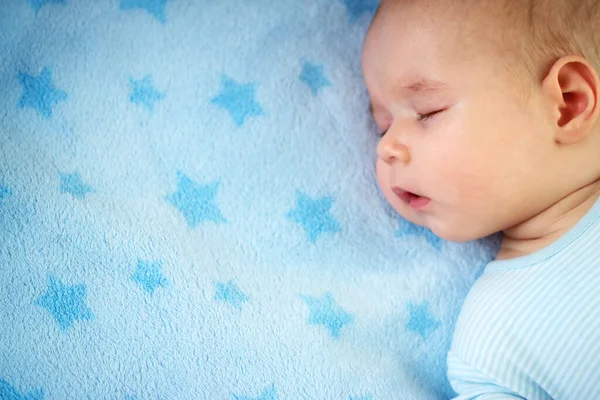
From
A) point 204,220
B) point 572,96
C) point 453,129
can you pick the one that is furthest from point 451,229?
point 204,220

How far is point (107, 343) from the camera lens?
3.48 feet

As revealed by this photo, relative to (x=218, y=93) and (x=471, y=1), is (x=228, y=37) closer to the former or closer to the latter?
(x=218, y=93)

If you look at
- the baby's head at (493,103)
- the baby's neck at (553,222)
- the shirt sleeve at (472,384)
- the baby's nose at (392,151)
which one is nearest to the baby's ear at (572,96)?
the baby's head at (493,103)

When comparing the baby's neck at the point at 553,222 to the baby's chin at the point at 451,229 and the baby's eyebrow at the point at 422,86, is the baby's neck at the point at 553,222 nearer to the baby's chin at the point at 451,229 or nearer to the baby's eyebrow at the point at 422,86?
the baby's chin at the point at 451,229

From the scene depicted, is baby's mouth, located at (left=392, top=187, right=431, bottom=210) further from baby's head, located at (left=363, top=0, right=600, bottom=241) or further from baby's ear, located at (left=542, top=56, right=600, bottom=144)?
baby's ear, located at (left=542, top=56, right=600, bottom=144)

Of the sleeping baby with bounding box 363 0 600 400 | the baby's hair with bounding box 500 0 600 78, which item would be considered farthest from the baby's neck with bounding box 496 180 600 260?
the baby's hair with bounding box 500 0 600 78

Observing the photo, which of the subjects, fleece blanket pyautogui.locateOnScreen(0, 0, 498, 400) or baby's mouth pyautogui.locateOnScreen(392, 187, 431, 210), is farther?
baby's mouth pyautogui.locateOnScreen(392, 187, 431, 210)

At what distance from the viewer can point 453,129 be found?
1.10 metres

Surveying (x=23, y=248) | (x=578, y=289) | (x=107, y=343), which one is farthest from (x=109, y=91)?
(x=578, y=289)

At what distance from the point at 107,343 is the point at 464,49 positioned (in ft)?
2.61

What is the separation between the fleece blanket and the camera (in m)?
1.07

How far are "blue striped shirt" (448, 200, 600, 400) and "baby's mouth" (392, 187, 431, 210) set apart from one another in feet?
0.65

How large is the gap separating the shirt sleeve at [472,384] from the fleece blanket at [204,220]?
40 mm

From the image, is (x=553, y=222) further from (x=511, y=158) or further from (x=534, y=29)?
(x=534, y=29)
